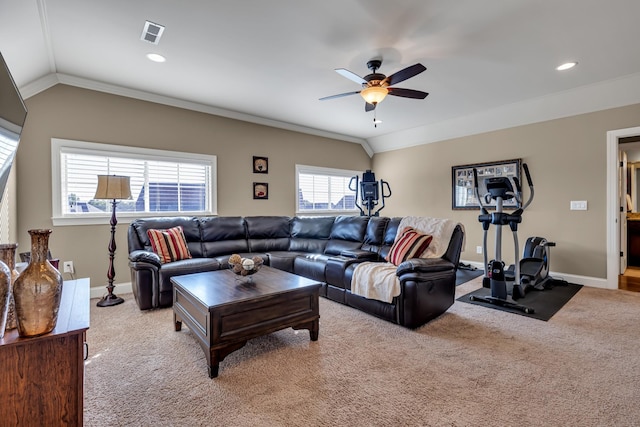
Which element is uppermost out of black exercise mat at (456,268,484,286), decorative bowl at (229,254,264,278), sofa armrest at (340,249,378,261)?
decorative bowl at (229,254,264,278)

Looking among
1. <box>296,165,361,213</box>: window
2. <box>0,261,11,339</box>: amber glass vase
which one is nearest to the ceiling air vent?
<box>0,261,11,339</box>: amber glass vase

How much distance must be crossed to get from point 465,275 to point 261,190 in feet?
12.0

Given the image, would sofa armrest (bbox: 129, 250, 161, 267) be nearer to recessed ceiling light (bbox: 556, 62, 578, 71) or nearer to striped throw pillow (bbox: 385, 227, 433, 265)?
striped throw pillow (bbox: 385, 227, 433, 265)

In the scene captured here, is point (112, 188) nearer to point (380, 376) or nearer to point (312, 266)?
point (312, 266)

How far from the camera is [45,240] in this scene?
1.10 m

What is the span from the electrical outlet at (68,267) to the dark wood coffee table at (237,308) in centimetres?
200

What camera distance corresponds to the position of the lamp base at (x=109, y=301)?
3.39 metres

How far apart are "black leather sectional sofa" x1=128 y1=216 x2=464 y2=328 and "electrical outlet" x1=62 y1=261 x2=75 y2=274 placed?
2.51 ft

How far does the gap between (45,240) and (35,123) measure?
3.44 metres

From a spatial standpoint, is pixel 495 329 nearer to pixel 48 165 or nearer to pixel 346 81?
pixel 346 81

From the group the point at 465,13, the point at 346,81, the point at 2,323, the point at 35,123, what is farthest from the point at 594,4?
the point at 35,123

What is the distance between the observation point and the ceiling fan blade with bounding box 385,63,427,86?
2608mm

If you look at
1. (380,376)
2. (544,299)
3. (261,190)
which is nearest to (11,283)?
(380,376)

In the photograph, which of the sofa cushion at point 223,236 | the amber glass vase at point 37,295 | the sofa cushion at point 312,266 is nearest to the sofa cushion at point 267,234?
the sofa cushion at point 223,236
